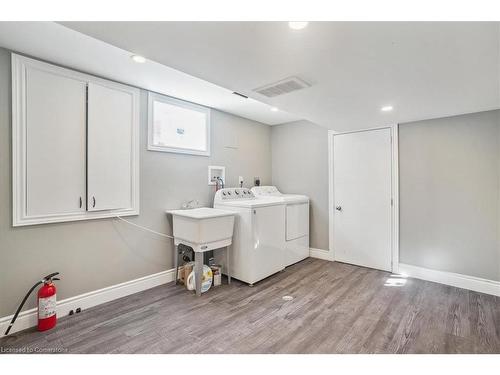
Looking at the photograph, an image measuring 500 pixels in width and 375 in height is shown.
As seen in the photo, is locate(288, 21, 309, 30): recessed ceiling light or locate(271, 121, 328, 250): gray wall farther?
locate(271, 121, 328, 250): gray wall

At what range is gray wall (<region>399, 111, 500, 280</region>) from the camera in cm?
261

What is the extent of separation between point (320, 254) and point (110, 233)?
3051mm

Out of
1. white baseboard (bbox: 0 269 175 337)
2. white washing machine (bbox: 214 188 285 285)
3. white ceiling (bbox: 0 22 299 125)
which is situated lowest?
white baseboard (bbox: 0 269 175 337)

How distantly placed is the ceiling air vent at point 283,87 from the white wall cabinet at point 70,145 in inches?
60.6

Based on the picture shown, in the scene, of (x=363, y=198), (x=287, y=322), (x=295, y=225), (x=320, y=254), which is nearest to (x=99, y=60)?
(x=287, y=322)

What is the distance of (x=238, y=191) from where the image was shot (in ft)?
11.3

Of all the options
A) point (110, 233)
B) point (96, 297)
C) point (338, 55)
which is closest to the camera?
point (338, 55)

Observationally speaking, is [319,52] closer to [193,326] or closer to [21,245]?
[193,326]

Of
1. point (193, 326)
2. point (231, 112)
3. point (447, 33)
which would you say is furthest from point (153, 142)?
point (447, 33)

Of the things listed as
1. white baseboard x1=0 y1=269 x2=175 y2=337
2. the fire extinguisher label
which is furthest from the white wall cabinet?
white baseboard x1=0 y1=269 x2=175 y2=337

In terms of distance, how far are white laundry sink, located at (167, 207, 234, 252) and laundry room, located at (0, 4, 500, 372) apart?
25 mm

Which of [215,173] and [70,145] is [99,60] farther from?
[215,173]

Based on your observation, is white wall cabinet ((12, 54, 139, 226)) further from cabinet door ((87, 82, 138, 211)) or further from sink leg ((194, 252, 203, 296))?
sink leg ((194, 252, 203, 296))

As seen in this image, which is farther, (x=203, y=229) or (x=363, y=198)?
(x=363, y=198)
